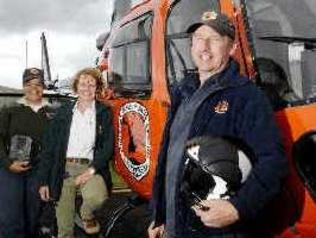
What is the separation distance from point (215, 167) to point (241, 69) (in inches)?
50.3

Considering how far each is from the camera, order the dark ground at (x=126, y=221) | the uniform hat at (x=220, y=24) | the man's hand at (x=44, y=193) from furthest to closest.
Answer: the dark ground at (x=126, y=221) → the man's hand at (x=44, y=193) → the uniform hat at (x=220, y=24)

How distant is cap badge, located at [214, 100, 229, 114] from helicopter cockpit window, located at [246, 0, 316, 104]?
816 millimetres

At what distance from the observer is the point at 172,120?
319 cm

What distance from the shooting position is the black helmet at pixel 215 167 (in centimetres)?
264

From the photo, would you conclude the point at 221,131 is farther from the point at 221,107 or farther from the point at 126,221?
the point at 126,221

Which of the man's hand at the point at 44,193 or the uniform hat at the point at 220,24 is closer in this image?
the uniform hat at the point at 220,24

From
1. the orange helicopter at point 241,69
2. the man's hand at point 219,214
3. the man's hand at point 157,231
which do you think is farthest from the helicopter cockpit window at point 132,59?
the man's hand at point 219,214

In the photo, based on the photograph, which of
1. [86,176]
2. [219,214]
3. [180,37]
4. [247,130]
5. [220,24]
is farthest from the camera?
[86,176]

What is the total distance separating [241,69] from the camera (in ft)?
12.4

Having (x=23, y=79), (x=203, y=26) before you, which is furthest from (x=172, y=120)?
(x=23, y=79)

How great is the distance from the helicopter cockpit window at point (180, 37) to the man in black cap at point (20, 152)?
142 centimetres

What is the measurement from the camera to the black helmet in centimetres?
264

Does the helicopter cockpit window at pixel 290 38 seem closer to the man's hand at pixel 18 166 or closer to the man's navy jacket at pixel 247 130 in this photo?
the man's navy jacket at pixel 247 130

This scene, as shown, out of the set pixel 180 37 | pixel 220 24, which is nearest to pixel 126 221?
pixel 180 37
